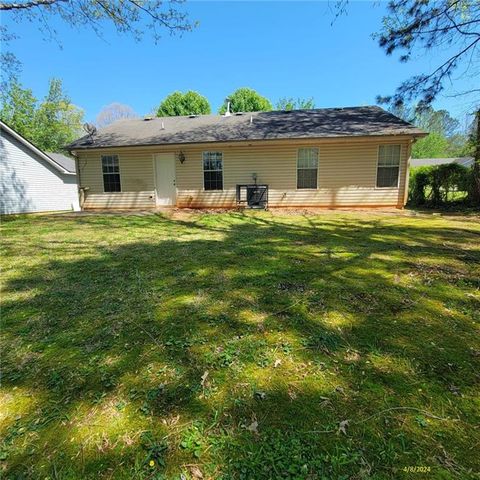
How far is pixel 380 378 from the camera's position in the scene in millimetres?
1833

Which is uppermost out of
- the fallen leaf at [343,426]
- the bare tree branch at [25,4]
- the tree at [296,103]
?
the tree at [296,103]

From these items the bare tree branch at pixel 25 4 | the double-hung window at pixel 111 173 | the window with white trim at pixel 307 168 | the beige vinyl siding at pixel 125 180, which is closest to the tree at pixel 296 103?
the window with white trim at pixel 307 168

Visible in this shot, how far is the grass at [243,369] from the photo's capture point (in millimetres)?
1365

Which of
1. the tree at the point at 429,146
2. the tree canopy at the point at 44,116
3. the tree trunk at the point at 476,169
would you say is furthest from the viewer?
the tree at the point at 429,146

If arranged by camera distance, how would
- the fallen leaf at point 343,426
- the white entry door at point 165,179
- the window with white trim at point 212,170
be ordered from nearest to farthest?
the fallen leaf at point 343,426 → the window with white trim at point 212,170 → the white entry door at point 165,179

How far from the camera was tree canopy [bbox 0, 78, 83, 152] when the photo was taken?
28281mm

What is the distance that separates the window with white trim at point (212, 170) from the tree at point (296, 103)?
2992cm

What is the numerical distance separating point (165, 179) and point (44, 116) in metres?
29.3

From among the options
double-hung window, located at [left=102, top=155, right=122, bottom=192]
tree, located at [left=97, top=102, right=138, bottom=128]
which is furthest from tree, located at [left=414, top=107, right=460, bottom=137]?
tree, located at [left=97, top=102, right=138, bottom=128]

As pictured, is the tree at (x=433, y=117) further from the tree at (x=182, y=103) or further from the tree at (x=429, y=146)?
the tree at (x=429, y=146)

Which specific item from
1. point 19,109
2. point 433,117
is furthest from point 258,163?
point 19,109

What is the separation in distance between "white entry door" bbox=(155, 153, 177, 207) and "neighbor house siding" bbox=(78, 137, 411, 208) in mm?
204

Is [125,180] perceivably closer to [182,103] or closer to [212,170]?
[212,170]
